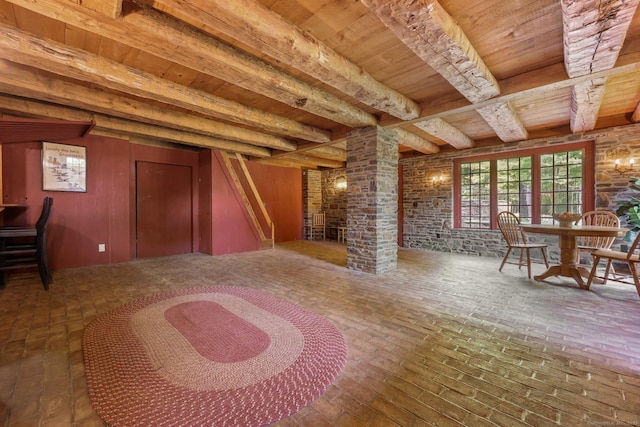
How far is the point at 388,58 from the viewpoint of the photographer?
254 centimetres

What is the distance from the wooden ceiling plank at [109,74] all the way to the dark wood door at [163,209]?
2.95 m

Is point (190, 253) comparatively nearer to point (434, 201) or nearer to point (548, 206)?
point (434, 201)

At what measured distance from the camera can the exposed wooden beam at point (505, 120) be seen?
11.7 feet

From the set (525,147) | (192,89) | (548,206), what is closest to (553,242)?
(548,206)

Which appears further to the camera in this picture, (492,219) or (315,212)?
(315,212)

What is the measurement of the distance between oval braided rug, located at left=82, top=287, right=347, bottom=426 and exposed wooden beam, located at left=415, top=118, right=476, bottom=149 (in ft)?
11.8

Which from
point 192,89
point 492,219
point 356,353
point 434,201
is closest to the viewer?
point 356,353

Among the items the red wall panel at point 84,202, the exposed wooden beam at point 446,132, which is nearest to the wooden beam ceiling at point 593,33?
the exposed wooden beam at point 446,132

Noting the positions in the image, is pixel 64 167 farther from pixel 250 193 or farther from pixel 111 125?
pixel 250 193

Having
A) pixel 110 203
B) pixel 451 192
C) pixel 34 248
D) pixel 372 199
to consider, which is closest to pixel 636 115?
pixel 451 192

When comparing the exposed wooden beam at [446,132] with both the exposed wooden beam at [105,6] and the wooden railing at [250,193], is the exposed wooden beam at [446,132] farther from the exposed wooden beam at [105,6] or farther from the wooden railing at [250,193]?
the wooden railing at [250,193]

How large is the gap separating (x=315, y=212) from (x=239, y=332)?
22.5 ft

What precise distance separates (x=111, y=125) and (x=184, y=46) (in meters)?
2.97

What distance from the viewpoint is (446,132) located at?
4719 mm
